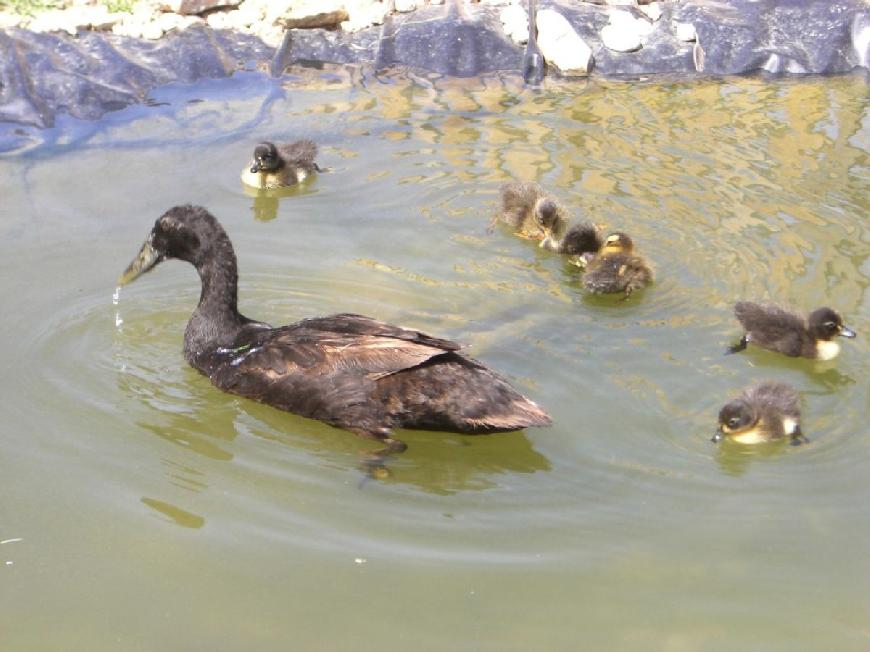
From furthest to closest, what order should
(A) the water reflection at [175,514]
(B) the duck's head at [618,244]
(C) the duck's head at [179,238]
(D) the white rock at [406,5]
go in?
(D) the white rock at [406,5], (B) the duck's head at [618,244], (C) the duck's head at [179,238], (A) the water reflection at [175,514]

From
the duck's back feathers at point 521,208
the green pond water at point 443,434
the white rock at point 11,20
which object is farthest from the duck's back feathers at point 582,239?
the white rock at point 11,20

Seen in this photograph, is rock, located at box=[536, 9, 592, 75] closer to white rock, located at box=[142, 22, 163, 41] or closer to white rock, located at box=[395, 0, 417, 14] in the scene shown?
white rock, located at box=[395, 0, 417, 14]

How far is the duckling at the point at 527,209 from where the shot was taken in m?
8.29

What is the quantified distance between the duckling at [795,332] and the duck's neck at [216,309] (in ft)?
9.17

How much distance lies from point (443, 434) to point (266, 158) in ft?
12.2

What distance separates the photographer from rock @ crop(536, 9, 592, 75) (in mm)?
11195

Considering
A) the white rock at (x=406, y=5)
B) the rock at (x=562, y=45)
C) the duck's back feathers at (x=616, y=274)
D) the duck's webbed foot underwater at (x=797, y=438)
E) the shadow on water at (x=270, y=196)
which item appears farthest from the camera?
the white rock at (x=406, y=5)

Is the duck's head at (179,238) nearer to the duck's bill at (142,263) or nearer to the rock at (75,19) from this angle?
the duck's bill at (142,263)

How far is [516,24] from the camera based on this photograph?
11.5m

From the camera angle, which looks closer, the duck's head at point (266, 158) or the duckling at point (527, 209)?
the duckling at point (527, 209)

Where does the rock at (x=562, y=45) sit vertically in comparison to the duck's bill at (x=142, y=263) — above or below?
above

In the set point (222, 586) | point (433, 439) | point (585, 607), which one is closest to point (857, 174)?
point (433, 439)

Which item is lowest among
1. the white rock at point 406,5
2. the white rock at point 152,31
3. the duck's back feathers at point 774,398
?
the duck's back feathers at point 774,398

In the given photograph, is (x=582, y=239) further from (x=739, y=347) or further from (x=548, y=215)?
(x=739, y=347)
